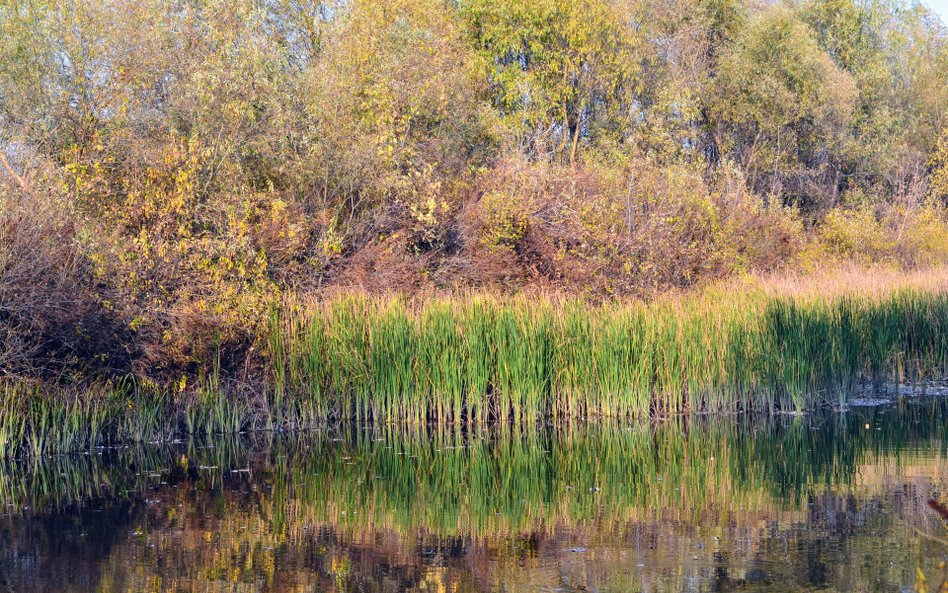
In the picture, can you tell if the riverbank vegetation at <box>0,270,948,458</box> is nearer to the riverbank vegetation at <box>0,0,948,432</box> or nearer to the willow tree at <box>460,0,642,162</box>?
the riverbank vegetation at <box>0,0,948,432</box>

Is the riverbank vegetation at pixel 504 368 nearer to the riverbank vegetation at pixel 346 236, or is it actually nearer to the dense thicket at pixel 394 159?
the riverbank vegetation at pixel 346 236

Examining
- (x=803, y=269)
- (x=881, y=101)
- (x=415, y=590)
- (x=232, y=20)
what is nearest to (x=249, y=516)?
(x=415, y=590)

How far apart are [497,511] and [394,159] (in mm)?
9568

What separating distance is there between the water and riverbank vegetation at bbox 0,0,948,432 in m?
0.98

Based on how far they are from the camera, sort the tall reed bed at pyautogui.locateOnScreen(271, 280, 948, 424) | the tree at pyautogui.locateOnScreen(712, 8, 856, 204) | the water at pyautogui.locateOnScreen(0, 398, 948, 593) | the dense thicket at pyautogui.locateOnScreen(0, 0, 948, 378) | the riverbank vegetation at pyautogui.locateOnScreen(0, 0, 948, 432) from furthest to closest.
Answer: the tree at pyautogui.locateOnScreen(712, 8, 856, 204)
the tall reed bed at pyautogui.locateOnScreen(271, 280, 948, 424)
the dense thicket at pyautogui.locateOnScreen(0, 0, 948, 378)
the riverbank vegetation at pyautogui.locateOnScreen(0, 0, 948, 432)
the water at pyautogui.locateOnScreen(0, 398, 948, 593)

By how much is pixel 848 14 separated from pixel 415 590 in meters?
32.0

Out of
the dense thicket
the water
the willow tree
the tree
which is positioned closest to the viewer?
the water

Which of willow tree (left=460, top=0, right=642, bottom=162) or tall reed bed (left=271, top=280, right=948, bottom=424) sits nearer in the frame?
tall reed bed (left=271, top=280, right=948, bottom=424)

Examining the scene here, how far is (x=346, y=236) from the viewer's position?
17266 mm

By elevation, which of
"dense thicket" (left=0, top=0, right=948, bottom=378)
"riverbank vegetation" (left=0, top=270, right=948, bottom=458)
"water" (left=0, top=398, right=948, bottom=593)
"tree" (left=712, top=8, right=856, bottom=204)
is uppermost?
"tree" (left=712, top=8, right=856, bottom=204)

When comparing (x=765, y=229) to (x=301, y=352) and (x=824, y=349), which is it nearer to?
(x=824, y=349)

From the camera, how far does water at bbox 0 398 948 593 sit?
6.73 m

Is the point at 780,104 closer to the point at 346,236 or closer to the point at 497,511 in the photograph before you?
the point at 346,236

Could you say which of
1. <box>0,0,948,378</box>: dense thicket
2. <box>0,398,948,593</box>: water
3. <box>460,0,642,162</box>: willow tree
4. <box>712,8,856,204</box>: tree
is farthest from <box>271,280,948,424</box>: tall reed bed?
<box>712,8,856,204</box>: tree
